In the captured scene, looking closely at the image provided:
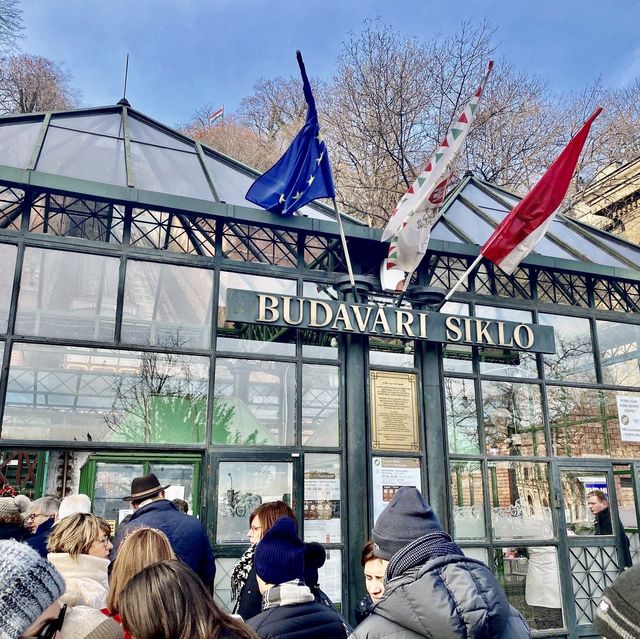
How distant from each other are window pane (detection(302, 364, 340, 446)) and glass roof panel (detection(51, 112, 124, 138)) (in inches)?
177

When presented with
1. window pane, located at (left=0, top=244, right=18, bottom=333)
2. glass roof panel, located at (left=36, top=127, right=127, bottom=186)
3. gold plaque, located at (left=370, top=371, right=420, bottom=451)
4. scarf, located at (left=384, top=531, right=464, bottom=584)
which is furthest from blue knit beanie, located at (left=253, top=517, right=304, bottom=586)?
glass roof panel, located at (left=36, top=127, right=127, bottom=186)

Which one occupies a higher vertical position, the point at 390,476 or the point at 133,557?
the point at 390,476

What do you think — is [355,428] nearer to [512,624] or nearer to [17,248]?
[17,248]

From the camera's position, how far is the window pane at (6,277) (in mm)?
6699

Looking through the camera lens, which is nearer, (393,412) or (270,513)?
(270,513)

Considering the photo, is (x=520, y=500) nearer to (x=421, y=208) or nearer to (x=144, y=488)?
(x=421, y=208)

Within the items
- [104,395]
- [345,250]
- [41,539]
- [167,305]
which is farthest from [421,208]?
[41,539]

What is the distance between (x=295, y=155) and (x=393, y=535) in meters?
5.75

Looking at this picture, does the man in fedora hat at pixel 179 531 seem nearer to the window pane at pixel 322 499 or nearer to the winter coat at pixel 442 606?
the winter coat at pixel 442 606

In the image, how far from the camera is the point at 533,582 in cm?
800

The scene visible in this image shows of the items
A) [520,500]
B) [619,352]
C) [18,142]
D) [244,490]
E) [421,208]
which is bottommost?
[520,500]

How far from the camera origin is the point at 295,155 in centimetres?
758

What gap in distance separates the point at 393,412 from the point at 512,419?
6.02ft

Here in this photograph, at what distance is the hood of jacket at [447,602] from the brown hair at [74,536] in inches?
81.4
